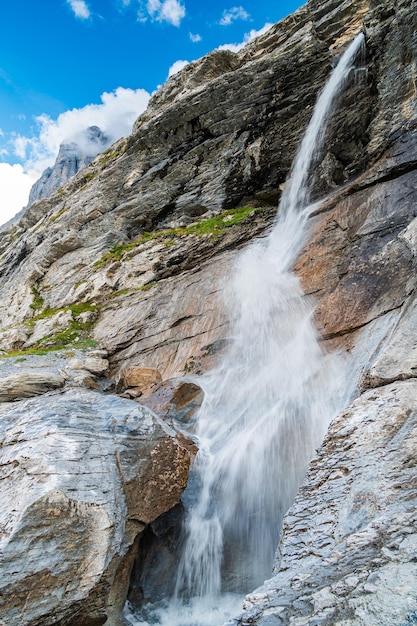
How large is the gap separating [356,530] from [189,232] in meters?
17.1

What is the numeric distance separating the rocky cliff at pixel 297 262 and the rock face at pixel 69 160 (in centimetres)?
9615

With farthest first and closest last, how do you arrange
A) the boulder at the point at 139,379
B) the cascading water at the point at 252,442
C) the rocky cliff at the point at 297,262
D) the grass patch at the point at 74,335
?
the grass patch at the point at 74,335
the boulder at the point at 139,379
the cascading water at the point at 252,442
the rocky cliff at the point at 297,262

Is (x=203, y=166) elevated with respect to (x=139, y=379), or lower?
elevated

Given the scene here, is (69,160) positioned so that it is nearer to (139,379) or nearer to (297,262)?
(297,262)

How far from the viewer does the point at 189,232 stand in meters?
19.1

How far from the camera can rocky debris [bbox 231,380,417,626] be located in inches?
92.0

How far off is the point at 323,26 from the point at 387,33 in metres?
11.5

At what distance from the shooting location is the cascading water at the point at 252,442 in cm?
514

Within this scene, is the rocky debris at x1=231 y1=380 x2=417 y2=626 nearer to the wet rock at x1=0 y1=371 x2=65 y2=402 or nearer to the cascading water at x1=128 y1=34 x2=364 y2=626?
the cascading water at x1=128 y1=34 x2=364 y2=626

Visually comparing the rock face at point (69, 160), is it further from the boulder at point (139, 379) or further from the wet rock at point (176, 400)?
the wet rock at point (176, 400)

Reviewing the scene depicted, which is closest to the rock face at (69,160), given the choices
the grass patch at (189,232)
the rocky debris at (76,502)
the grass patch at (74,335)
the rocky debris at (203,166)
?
the rocky debris at (203,166)

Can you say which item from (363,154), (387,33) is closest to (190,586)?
(363,154)

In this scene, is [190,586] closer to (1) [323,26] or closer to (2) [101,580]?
(2) [101,580]

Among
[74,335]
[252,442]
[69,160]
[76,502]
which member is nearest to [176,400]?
[252,442]
